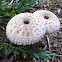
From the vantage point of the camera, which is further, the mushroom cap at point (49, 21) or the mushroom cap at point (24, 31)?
the mushroom cap at point (49, 21)

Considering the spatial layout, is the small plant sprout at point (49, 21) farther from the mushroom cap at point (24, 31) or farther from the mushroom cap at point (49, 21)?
the mushroom cap at point (24, 31)

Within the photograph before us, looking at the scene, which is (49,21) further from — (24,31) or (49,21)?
(24,31)

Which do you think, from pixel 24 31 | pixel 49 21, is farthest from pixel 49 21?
pixel 24 31

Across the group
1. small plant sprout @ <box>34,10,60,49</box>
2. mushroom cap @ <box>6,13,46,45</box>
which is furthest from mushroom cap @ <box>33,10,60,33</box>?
mushroom cap @ <box>6,13,46,45</box>

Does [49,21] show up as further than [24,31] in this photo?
Yes

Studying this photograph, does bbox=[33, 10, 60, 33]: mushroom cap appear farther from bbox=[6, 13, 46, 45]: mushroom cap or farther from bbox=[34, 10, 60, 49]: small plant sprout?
bbox=[6, 13, 46, 45]: mushroom cap

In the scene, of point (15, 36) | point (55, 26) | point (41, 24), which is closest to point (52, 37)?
point (55, 26)

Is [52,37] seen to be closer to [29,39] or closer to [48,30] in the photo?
[48,30]

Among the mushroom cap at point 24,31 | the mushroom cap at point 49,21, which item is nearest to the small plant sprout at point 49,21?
the mushroom cap at point 49,21
